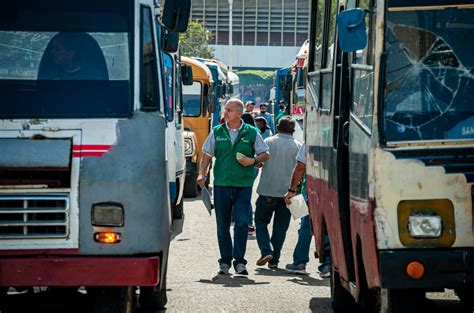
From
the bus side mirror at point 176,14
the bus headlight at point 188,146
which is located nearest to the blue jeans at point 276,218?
the bus side mirror at point 176,14

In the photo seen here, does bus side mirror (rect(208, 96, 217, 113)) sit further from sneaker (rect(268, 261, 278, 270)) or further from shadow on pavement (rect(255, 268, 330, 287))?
shadow on pavement (rect(255, 268, 330, 287))

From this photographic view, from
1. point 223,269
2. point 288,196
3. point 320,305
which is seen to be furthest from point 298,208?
point 320,305

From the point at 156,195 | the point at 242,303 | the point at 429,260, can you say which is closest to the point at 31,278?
the point at 156,195

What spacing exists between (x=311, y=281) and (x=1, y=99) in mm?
5496

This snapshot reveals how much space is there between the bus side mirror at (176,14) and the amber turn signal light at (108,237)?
4.97 ft

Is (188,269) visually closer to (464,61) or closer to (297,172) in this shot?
(297,172)

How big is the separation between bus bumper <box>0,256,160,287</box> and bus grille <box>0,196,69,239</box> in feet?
0.59

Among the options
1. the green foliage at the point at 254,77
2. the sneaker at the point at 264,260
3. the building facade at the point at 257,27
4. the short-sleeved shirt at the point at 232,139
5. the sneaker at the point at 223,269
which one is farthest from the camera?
the green foliage at the point at 254,77

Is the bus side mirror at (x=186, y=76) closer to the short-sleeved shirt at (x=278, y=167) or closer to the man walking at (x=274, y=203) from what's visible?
the short-sleeved shirt at (x=278, y=167)

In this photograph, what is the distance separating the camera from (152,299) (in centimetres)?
1138

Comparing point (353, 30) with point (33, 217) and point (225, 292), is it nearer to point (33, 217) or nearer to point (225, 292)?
point (33, 217)

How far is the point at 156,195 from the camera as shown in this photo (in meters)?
8.97

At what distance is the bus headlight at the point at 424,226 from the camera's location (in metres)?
8.00

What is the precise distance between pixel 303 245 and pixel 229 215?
2.83 feet
